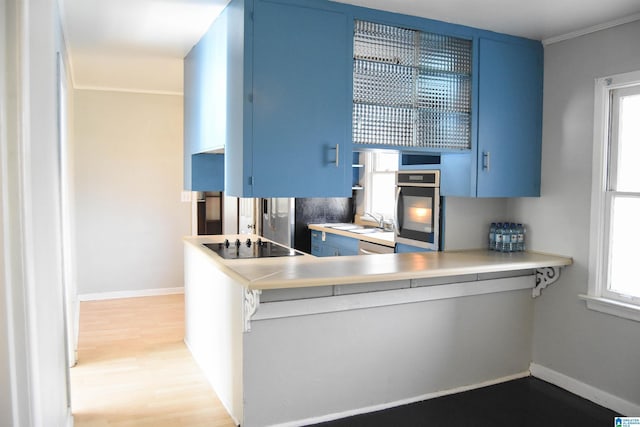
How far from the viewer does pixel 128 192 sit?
635 centimetres

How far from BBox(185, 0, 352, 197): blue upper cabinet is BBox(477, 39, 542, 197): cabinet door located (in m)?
1.07

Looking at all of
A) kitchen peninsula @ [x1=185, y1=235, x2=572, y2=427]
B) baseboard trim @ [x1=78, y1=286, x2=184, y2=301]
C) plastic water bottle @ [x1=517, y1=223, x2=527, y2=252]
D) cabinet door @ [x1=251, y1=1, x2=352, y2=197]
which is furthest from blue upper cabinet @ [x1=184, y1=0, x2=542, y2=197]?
baseboard trim @ [x1=78, y1=286, x2=184, y2=301]

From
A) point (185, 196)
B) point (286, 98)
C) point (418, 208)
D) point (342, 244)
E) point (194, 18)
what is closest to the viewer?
point (286, 98)

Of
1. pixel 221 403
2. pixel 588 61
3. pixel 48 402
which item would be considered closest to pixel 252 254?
pixel 221 403

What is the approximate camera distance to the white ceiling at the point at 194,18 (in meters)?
3.07

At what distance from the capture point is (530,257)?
12.1 feet

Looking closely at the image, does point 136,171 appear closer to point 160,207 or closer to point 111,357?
point 160,207

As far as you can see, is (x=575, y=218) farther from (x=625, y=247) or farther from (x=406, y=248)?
(x=406, y=248)

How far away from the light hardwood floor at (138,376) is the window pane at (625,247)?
2.54m

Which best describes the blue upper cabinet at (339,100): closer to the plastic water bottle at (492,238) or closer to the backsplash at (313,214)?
the plastic water bottle at (492,238)

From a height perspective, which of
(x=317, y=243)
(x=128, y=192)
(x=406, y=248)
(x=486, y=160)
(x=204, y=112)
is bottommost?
(x=317, y=243)

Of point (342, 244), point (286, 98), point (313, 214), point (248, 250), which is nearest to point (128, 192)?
point (313, 214)

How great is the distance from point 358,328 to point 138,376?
174cm

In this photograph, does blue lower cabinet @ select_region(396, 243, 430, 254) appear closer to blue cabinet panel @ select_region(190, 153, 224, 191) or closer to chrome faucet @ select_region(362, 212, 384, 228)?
chrome faucet @ select_region(362, 212, 384, 228)
